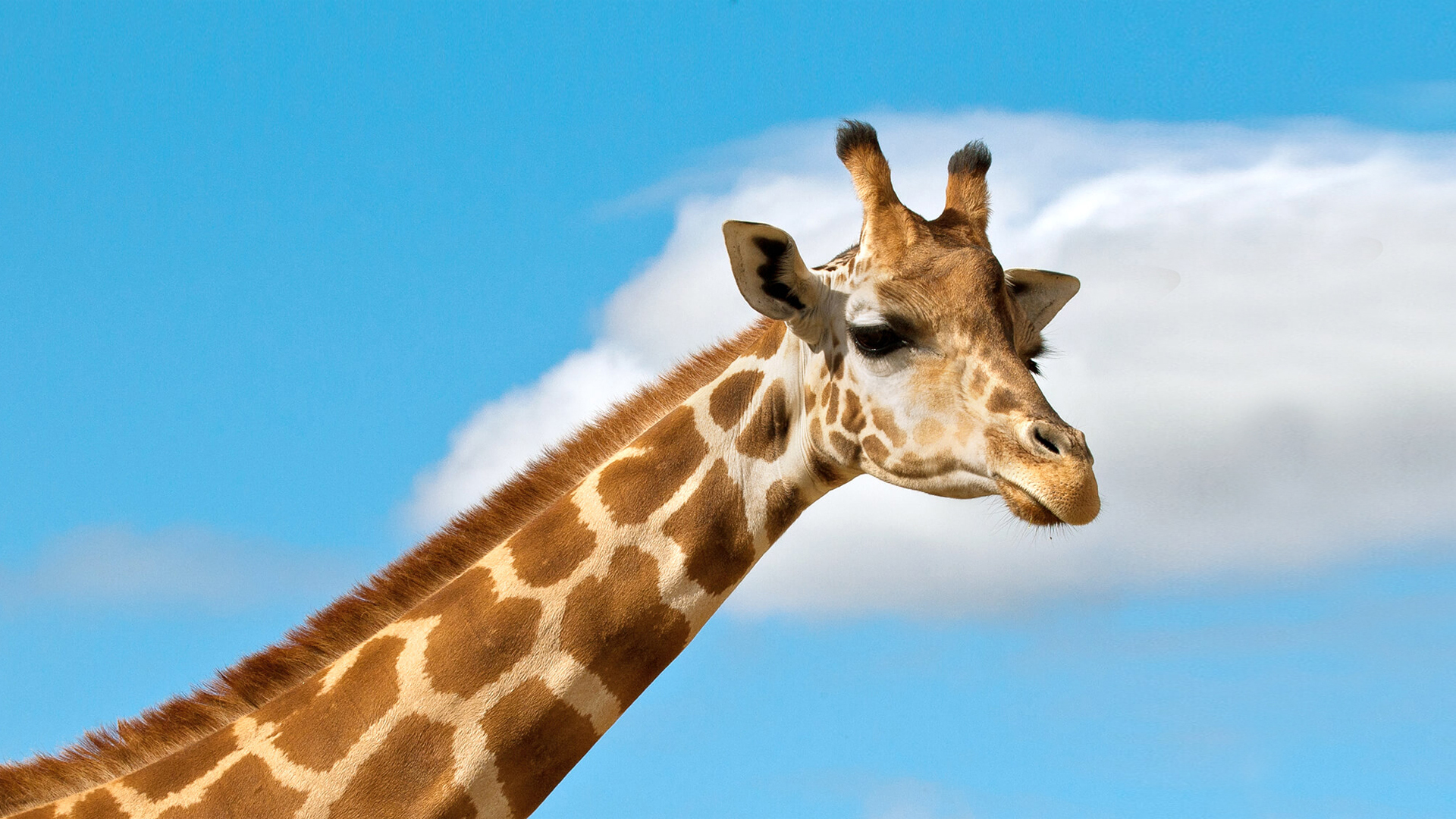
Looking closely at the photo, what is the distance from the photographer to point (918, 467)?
340 inches

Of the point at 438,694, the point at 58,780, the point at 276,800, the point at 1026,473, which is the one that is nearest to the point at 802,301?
the point at 1026,473

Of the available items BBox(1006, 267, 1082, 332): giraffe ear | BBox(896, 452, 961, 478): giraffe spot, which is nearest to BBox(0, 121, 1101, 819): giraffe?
BBox(896, 452, 961, 478): giraffe spot

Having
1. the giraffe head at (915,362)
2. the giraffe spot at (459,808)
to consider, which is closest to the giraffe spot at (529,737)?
the giraffe spot at (459,808)

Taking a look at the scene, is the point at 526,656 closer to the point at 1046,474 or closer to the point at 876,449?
the point at 876,449

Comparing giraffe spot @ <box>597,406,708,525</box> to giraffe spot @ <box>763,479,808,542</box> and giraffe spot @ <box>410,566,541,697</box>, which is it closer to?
giraffe spot @ <box>763,479,808,542</box>

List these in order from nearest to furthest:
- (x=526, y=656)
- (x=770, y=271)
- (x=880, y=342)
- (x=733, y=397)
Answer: (x=526, y=656) → (x=880, y=342) → (x=770, y=271) → (x=733, y=397)

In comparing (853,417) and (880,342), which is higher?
(880,342)

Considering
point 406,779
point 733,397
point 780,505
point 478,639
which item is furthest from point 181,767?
point 733,397

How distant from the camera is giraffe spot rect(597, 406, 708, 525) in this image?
888 cm

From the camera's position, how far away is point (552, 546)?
8.84m

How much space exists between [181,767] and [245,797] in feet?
1.81

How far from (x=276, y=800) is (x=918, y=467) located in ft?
14.6

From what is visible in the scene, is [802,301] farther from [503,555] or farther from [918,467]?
[503,555]

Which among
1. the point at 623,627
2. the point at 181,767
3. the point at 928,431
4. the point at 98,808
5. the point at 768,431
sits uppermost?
the point at 928,431
